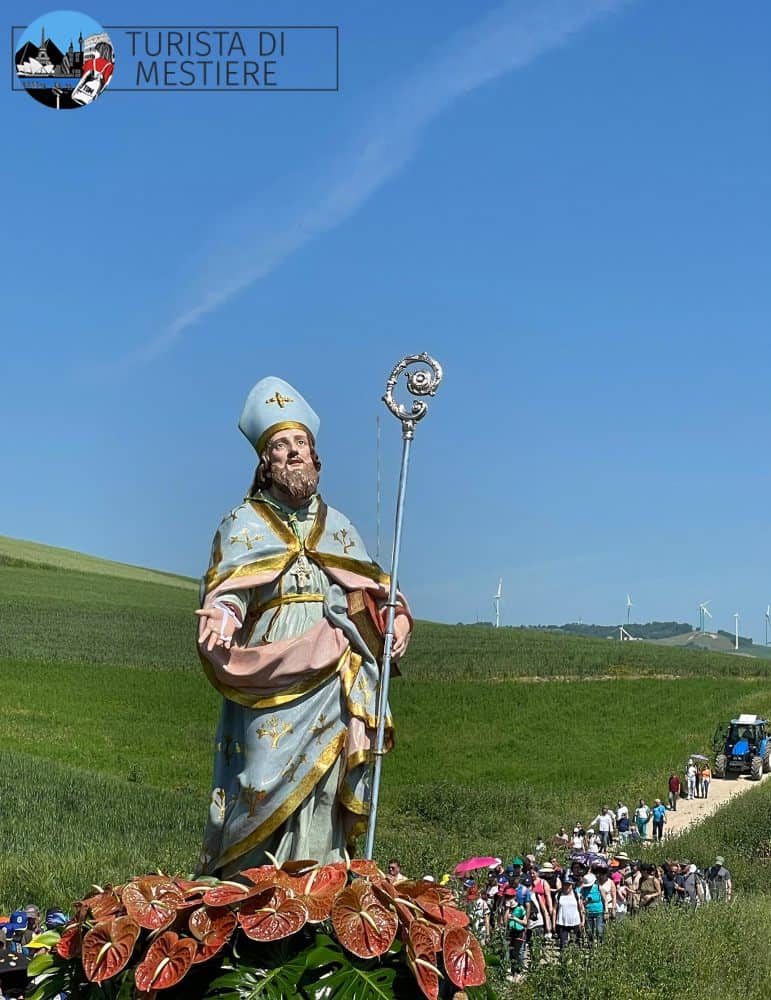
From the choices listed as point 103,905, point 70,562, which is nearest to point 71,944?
point 103,905

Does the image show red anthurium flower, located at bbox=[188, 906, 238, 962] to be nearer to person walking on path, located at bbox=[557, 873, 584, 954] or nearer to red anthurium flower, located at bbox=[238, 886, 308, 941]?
red anthurium flower, located at bbox=[238, 886, 308, 941]

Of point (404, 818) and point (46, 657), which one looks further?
point (46, 657)

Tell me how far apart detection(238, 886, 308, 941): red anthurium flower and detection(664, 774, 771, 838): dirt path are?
2451 cm

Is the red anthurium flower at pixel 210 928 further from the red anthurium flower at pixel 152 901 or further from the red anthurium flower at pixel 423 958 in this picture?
the red anthurium flower at pixel 423 958

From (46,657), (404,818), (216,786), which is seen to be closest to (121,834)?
(404,818)

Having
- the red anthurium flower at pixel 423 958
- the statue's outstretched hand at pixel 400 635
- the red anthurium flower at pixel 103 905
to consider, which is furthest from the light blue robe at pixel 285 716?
the red anthurium flower at pixel 423 958

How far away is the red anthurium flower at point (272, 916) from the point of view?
214 inches

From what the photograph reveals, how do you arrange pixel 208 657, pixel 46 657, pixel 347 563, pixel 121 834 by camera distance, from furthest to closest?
pixel 46 657, pixel 121 834, pixel 347 563, pixel 208 657

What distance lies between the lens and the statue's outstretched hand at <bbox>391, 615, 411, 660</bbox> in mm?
7281

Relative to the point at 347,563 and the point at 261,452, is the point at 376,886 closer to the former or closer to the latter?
the point at 347,563

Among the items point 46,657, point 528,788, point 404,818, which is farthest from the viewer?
point 46,657

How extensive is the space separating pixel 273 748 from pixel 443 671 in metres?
52.7

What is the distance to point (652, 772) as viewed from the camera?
4106 cm

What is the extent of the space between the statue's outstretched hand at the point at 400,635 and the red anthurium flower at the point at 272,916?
1.91m
